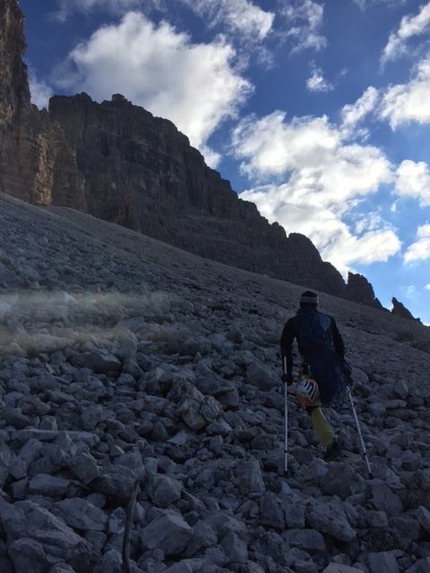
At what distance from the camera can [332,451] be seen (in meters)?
4.66

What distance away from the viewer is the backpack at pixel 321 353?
5.23m

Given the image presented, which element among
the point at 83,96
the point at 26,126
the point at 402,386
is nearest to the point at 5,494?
the point at 402,386

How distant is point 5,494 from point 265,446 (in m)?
2.34

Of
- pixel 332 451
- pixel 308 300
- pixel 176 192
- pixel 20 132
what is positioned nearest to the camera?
pixel 332 451

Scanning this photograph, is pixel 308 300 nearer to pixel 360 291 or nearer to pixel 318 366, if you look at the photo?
pixel 318 366

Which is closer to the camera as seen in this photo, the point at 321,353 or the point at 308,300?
the point at 321,353

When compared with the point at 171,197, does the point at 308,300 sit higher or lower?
lower

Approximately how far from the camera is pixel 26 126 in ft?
171

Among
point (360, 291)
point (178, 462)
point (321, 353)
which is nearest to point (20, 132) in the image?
point (321, 353)

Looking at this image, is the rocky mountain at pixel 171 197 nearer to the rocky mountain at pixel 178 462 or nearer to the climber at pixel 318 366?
the rocky mountain at pixel 178 462

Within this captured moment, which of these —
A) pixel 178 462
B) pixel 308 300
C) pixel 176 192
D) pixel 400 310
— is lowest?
pixel 178 462

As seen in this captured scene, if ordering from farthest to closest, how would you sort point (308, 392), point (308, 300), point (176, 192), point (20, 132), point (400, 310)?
point (176, 192), point (400, 310), point (20, 132), point (308, 300), point (308, 392)

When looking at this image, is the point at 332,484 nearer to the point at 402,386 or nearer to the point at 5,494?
the point at 5,494

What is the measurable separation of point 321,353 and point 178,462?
6.64 ft
